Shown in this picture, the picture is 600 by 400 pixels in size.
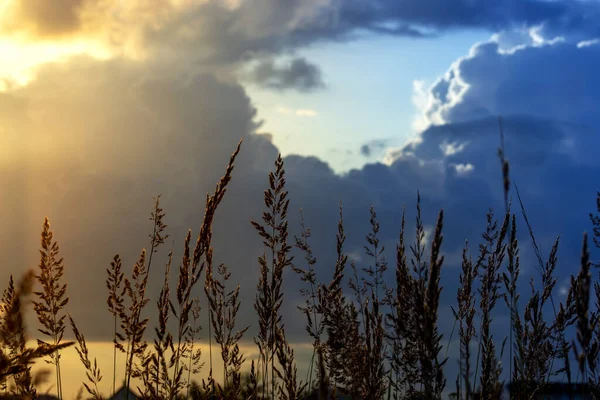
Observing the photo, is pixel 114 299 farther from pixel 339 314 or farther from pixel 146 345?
pixel 339 314

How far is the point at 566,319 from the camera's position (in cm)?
424

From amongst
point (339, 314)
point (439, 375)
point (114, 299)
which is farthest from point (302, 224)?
point (439, 375)

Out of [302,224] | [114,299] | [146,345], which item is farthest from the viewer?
[302,224]

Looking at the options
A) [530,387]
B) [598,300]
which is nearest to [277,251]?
[530,387]

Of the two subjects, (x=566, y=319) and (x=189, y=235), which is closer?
(x=189, y=235)

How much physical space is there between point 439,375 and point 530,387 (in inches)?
66.5

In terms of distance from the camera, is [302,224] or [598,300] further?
[302,224]

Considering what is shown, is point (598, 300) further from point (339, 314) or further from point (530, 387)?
point (339, 314)

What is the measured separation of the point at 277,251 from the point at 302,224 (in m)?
1.71

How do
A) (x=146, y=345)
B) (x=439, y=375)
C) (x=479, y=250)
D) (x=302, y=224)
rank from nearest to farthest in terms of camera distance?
(x=439, y=375)
(x=146, y=345)
(x=479, y=250)
(x=302, y=224)

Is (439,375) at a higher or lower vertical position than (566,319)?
lower

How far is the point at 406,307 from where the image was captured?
3.23 metres

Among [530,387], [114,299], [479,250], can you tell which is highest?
[479,250]

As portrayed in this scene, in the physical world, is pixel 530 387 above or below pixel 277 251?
below
